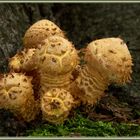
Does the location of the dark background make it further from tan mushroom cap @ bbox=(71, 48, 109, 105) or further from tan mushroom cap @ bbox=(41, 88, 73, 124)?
tan mushroom cap @ bbox=(41, 88, 73, 124)

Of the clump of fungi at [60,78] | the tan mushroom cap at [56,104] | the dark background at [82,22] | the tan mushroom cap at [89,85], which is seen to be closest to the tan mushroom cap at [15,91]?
the clump of fungi at [60,78]

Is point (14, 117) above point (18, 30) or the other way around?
the other way around

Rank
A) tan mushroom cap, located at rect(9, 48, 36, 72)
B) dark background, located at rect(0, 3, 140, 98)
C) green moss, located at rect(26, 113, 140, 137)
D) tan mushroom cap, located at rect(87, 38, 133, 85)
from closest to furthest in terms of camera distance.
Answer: tan mushroom cap, located at rect(87, 38, 133, 85) → green moss, located at rect(26, 113, 140, 137) → tan mushroom cap, located at rect(9, 48, 36, 72) → dark background, located at rect(0, 3, 140, 98)

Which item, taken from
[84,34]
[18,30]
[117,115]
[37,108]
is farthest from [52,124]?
[84,34]

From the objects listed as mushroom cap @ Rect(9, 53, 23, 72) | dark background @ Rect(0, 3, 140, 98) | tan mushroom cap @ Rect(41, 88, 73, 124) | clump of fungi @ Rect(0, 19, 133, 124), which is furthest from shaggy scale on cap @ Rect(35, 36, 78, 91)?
dark background @ Rect(0, 3, 140, 98)

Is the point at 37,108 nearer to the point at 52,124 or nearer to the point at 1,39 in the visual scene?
the point at 52,124
